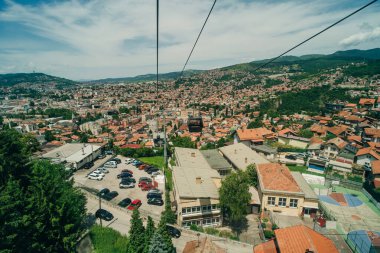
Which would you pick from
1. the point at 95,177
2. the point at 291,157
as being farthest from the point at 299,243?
the point at 291,157

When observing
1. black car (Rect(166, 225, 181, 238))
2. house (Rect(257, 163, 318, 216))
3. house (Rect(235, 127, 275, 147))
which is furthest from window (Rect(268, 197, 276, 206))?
house (Rect(235, 127, 275, 147))

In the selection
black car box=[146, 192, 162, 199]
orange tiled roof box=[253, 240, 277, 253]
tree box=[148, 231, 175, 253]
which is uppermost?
tree box=[148, 231, 175, 253]

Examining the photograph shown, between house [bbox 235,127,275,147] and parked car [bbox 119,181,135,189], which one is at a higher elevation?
house [bbox 235,127,275,147]

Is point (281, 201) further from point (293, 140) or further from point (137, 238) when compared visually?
point (293, 140)

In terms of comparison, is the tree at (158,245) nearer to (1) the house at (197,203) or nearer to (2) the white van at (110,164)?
(1) the house at (197,203)

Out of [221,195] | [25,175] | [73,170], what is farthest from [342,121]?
[25,175]

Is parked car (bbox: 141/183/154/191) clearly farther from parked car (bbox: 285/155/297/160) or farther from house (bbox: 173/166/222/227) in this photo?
parked car (bbox: 285/155/297/160)
